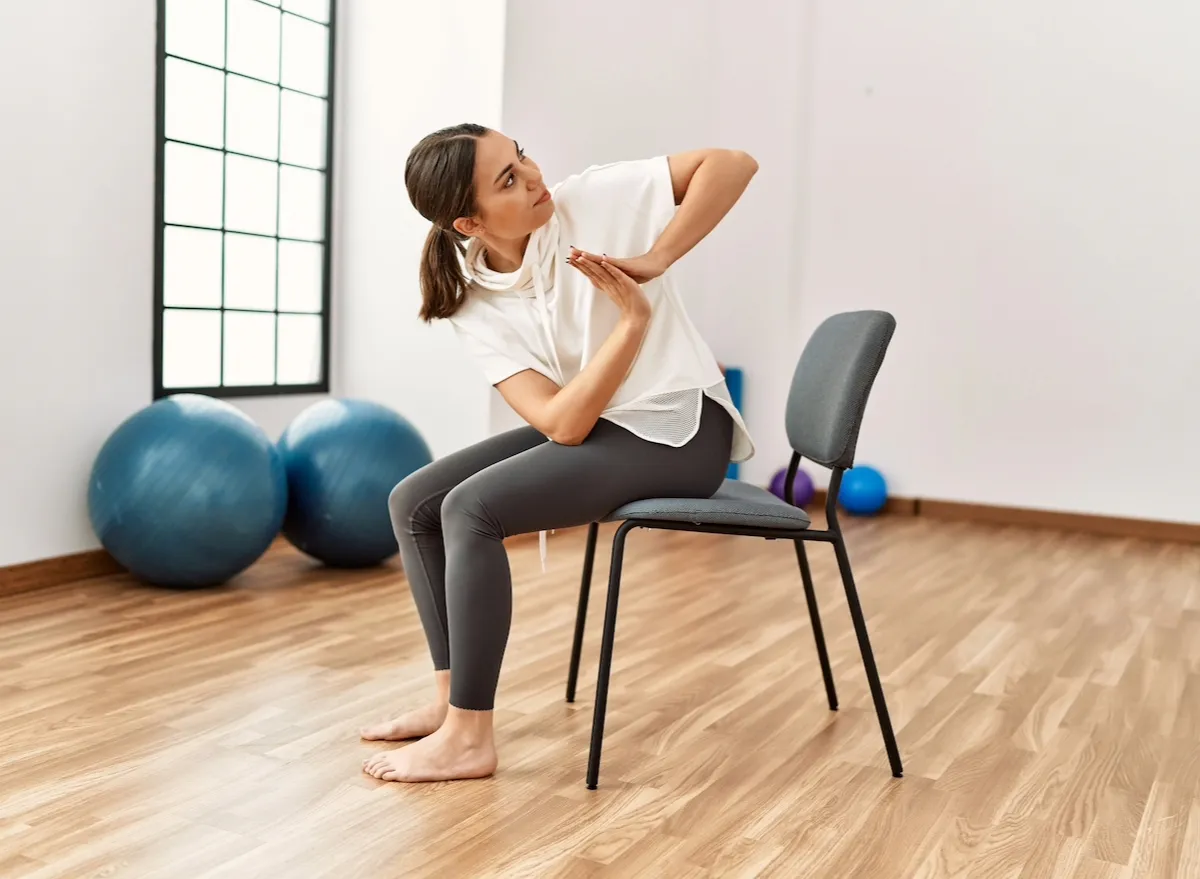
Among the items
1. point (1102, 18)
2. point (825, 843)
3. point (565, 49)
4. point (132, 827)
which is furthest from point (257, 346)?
point (1102, 18)

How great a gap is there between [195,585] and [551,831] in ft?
5.91

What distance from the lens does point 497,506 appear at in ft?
5.98

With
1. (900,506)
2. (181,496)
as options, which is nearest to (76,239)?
(181,496)

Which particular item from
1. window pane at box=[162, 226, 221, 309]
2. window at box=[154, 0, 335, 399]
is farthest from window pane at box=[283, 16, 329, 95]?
window pane at box=[162, 226, 221, 309]

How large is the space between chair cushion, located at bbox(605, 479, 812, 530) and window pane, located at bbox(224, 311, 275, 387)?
8.10 feet

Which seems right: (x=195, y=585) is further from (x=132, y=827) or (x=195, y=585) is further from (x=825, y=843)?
(x=825, y=843)

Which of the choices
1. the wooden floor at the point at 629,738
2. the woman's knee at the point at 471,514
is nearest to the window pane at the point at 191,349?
the wooden floor at the point at 629,738

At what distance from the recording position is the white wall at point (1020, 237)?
4.73m

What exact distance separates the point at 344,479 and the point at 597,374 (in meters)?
1.68

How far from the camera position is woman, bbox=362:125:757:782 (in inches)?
71.7

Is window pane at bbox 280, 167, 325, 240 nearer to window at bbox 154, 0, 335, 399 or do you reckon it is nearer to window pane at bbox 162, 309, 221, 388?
window at bbox 154, 0, 335, 399

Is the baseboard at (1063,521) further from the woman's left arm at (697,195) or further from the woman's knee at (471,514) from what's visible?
the woman's knee at (471,514)

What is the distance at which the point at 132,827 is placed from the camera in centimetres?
165

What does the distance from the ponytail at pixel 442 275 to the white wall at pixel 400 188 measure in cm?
206
